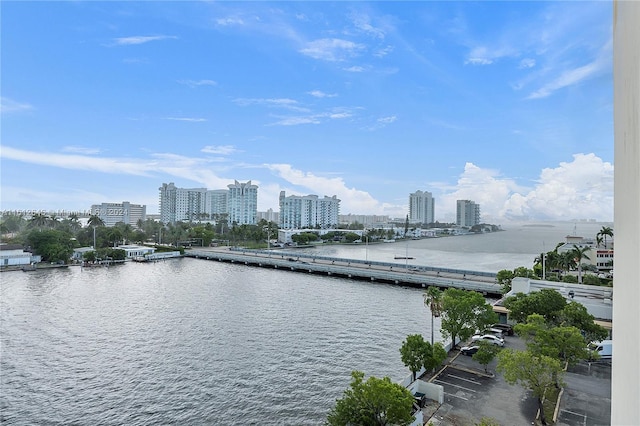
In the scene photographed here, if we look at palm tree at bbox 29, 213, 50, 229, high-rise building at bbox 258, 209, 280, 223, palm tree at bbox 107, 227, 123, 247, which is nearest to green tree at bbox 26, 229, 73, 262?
palm tree at bbox 107, 227, 123, 247

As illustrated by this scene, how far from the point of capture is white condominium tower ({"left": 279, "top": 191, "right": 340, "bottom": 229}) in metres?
80.8

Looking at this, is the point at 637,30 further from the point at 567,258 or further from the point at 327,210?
the point at 327,210

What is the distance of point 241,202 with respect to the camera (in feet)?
262

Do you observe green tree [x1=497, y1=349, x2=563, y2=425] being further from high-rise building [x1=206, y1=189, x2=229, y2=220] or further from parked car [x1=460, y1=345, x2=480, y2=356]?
high-rise building [x1=206, y1=189, x2=229, y2=220]

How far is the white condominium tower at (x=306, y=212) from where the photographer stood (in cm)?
8081

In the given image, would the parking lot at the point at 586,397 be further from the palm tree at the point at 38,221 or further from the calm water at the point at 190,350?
the palm tree at the point at 38,221

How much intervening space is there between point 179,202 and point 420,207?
70.0 meters

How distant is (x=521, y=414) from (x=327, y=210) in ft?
264

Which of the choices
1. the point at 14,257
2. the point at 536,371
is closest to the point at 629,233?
the point at 536,371

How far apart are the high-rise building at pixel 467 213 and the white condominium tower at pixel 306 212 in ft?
170

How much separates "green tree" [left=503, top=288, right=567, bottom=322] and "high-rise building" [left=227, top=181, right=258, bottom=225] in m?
70.9

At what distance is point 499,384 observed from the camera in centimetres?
830

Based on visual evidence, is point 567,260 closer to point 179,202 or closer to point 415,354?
point 415,354

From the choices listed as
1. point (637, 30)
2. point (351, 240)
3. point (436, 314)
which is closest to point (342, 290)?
point (436, 314)
